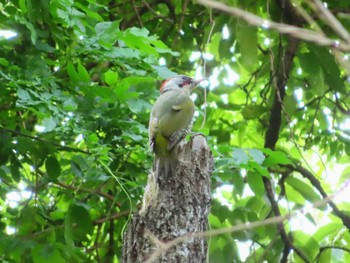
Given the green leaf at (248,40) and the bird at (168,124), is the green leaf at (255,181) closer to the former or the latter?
the bird at (168,124)

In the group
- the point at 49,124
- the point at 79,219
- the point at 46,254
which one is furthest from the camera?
the point at 79,219

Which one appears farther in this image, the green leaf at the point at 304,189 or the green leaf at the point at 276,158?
the green leaf at the point at 304,189

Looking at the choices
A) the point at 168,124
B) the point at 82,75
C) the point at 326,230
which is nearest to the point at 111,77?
the point at 82,75

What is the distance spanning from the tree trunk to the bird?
0.08 m

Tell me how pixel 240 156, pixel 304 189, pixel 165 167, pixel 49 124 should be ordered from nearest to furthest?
pixel 165 167
pixel 49 124
pixel 240 156
pixel 304 189

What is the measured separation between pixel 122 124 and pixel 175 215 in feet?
3.14

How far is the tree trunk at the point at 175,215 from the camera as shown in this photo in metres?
2.80

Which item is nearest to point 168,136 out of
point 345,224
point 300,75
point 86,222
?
point 86,222

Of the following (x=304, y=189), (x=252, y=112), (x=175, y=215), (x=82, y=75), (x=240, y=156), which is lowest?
(x=175, y=215)

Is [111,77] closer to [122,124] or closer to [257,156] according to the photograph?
[122,124]

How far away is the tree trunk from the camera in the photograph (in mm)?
2803

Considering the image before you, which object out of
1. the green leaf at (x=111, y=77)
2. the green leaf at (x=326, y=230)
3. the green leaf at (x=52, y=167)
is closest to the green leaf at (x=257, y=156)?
the green leaf at (x=111, y=77)

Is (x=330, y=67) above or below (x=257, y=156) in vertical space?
above

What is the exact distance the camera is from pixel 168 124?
11.5 feet
